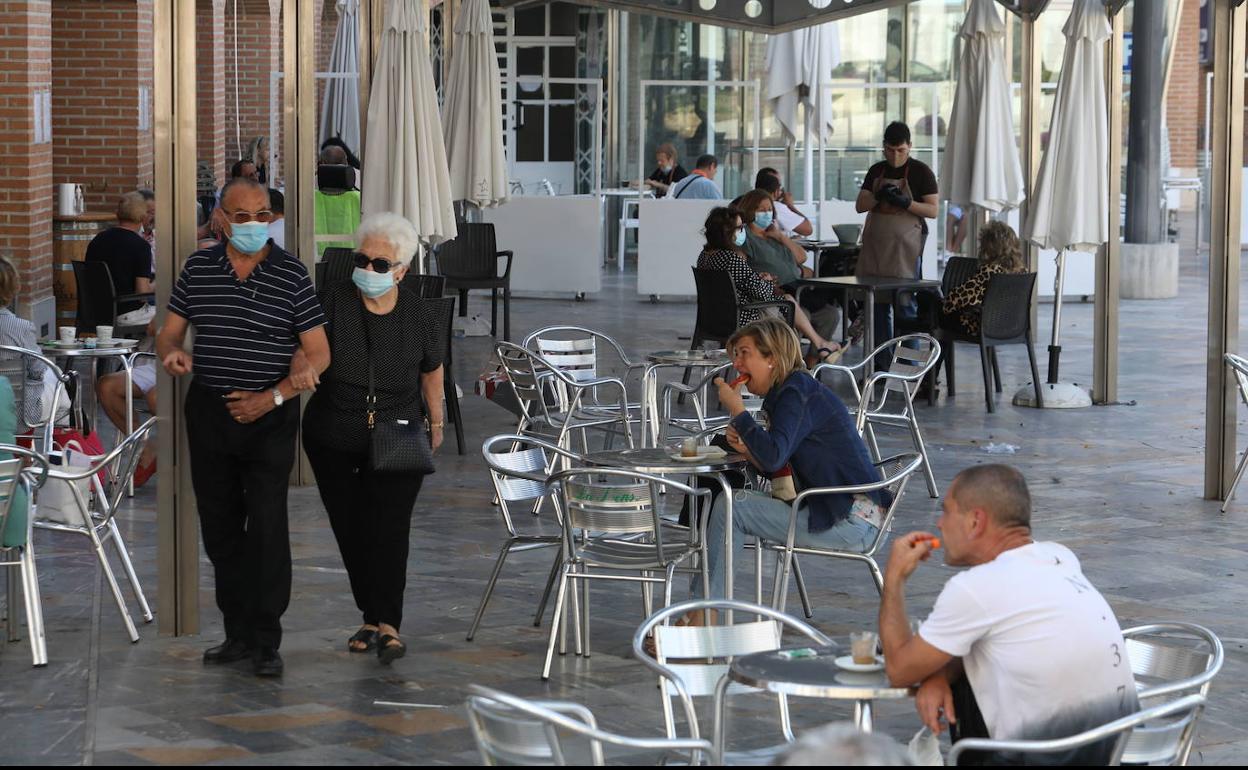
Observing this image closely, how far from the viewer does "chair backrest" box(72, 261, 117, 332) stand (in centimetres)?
1052

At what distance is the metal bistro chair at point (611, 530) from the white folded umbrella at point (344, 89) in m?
14.1

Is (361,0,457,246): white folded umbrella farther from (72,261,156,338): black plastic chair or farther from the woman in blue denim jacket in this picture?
the woman in blue denim jacket

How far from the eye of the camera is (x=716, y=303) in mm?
11234

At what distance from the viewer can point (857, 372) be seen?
12.7 meters

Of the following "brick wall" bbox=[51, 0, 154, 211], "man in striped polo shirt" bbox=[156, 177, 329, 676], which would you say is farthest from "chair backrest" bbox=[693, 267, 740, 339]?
"man in striped polo shirt" bbox=[156, 177, 329, 676]

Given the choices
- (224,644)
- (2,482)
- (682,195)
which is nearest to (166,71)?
(2,482)

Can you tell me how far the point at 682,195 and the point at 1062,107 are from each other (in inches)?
272

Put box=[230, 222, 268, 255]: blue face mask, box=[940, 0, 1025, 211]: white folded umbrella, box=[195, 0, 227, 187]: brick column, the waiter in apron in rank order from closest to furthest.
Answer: box=[230, 222, 268, 255]: blue face mask, the waiter in apron, box=[940, 0, 1025, 211]: white folded umbrella, box=[195, 0, 227, 187]: brick column

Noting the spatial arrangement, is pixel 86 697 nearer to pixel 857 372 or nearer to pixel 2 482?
pixel 2 482

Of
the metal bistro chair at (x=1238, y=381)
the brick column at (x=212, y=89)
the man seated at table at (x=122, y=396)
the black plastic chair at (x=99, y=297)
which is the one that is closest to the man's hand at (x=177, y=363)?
the man seated at table at (x=122, y=396)

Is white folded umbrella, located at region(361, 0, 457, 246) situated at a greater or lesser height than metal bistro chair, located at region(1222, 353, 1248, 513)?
greater

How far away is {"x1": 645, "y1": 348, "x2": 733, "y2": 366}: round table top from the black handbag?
3287 millimetres

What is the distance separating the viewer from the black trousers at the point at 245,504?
18.0 ft

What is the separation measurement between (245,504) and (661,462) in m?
1.33
